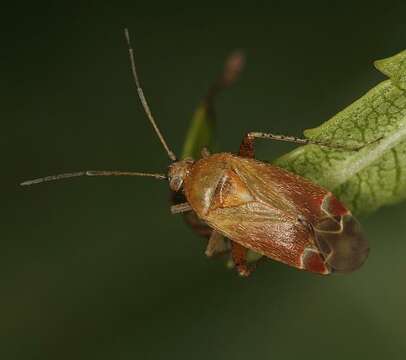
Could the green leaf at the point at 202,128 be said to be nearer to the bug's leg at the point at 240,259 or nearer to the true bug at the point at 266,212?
the true bug at the point at 266,212

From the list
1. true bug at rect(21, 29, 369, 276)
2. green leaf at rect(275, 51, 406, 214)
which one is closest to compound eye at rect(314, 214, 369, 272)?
true bug at rect(21, 29, 369, 276)

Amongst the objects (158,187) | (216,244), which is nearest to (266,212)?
(216,244)

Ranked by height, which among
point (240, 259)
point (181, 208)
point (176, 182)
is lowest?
point (240, 259)

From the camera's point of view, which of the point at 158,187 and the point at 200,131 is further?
the point at 158,187

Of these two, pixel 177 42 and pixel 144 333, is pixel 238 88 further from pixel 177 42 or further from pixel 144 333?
pixel 144 333

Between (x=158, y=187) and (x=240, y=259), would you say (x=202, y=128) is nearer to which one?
(x=240, y=259)

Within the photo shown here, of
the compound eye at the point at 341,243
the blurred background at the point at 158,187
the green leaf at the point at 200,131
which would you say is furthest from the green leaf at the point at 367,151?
the blurred background at the point at 158,187

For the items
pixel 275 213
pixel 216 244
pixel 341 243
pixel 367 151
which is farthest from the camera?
pixel 216 244
